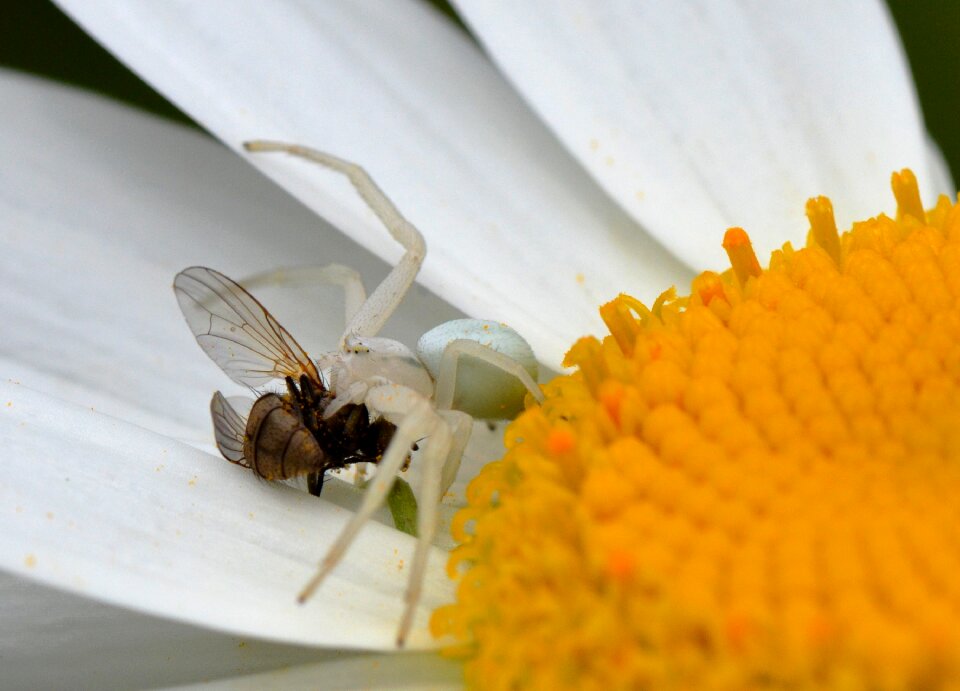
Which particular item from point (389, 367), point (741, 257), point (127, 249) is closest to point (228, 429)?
point (389, 367)

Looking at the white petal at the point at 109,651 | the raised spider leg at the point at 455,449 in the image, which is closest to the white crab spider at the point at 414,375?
the raised spider leg at the point at 455,449

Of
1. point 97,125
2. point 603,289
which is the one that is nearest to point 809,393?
point 603,289

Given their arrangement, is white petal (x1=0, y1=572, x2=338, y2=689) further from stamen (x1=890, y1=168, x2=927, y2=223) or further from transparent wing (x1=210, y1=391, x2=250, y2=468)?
stamen (x1=890, y1=168, x2=927, y2=223)

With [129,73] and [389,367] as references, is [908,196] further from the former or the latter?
[129,73]

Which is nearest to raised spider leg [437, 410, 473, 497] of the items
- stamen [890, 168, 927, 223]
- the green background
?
stamen [890, 168, 927, 223]

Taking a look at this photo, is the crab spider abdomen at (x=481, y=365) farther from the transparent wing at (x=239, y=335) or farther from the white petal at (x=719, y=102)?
the white petal at (x=719, y=102)

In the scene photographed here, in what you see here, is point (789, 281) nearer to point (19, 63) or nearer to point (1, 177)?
point (1, 177)
